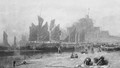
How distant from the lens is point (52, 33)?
55.7 metres

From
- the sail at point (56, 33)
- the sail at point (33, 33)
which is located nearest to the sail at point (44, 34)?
the sail at point (33, 33)

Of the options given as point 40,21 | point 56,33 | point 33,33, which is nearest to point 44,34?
point 33,33

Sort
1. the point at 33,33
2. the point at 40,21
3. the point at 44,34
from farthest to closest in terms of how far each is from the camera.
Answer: the point at 40,21, the point at 44,34, the point at 33,33

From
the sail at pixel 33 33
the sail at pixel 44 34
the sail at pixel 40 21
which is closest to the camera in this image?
the sail at pixel 33 33

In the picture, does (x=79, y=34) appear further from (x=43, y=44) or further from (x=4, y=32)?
(x=4, y=32)

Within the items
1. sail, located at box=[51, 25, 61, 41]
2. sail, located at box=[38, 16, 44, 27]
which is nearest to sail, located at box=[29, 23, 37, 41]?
sail, located at box=[38, 16, 44, 27]

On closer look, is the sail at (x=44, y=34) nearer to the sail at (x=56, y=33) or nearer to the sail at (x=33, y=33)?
the sail at (x=33, y=33)

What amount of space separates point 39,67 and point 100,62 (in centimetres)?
501

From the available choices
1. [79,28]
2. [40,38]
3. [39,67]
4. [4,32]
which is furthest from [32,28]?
[39,67]

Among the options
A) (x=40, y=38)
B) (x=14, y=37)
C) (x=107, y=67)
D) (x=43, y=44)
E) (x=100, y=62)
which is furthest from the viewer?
(x=40, y=38)

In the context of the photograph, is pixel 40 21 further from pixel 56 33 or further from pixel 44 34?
pixel 56 33

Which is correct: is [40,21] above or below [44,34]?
above

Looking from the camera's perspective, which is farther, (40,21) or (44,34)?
(40,21)

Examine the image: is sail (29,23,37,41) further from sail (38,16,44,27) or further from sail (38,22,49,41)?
sail (38,16,44,27)
